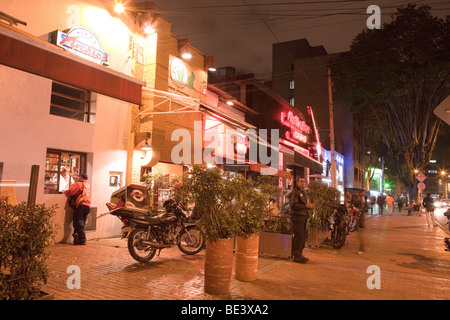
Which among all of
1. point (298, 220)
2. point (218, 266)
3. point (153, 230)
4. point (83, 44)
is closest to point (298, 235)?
point (298, 220)

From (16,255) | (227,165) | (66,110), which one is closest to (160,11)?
(66,110)

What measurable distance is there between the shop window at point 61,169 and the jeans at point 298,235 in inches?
249

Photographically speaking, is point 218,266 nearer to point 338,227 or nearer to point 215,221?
point 215,221

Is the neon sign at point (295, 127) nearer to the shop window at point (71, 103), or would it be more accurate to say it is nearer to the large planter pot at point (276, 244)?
the shop window at point (71, 103)

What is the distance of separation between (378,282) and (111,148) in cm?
813

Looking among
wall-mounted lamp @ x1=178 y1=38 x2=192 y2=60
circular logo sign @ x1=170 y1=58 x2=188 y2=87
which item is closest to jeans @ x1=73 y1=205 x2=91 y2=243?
circular logo sign @ x1=170 y1=58 x2=188 y2=87

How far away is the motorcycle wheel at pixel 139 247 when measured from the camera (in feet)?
22.7

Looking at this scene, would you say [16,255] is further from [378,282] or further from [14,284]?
[378,282]

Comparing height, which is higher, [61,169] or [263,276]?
[61,169]

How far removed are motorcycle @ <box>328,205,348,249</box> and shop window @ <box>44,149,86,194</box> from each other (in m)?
7.89

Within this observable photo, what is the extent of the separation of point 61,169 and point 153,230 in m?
3.79

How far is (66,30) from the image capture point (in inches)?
352

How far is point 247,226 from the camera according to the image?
6.35 meters

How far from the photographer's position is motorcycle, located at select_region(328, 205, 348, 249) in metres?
10.2
